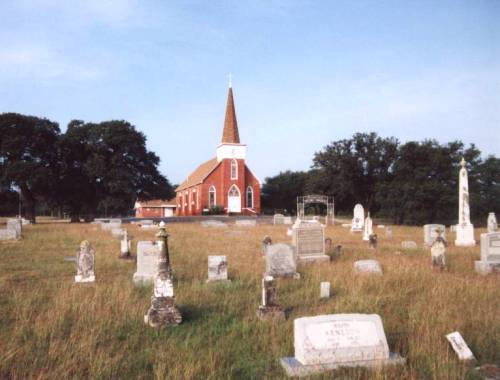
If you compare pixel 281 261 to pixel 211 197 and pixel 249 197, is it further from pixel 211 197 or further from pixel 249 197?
pixel 249 197

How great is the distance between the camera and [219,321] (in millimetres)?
6238

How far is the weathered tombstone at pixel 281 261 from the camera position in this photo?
33.2 ft

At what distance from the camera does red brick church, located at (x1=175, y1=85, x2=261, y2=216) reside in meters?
54.8

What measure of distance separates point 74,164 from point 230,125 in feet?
77.0

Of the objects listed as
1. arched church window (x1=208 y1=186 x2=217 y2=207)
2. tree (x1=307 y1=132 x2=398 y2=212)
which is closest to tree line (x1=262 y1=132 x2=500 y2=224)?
tree (x1=307 y1=132 x2=398 y2=212)

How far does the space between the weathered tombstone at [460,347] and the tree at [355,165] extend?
3778cm

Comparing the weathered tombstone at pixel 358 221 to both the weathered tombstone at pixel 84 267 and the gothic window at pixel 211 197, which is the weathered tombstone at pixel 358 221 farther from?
the gothic window at pixel 211 197

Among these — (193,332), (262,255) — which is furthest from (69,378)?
(262,255)

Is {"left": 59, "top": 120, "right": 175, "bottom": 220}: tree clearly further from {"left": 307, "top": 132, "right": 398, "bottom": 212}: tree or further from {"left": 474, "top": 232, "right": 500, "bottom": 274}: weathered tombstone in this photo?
{"left": 474, "top": 232, "right": 500, "bottom": 274}: weathered tombstone

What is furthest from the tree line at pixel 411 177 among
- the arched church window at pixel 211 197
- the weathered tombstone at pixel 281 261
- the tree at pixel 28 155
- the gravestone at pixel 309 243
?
the tree at pixel 28 155

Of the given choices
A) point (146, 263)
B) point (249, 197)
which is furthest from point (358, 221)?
point (249, 197)

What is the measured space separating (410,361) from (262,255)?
9.46 metres

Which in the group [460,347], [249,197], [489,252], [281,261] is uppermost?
[249,197]

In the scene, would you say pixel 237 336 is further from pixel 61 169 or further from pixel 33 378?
pixel 61 169
